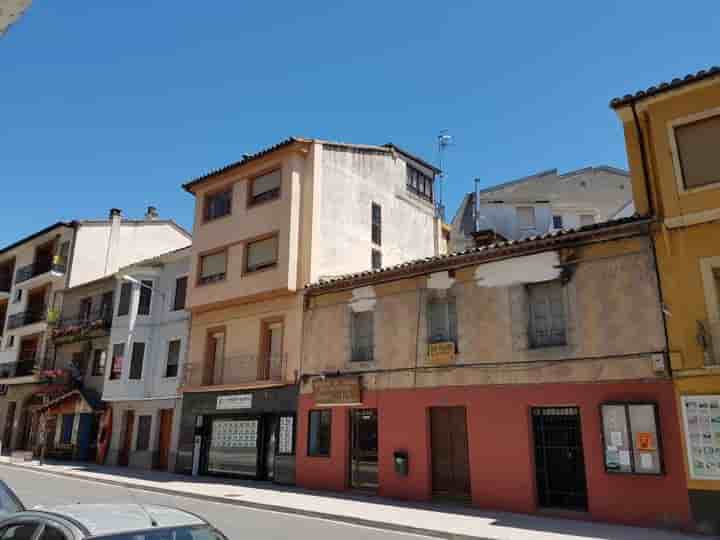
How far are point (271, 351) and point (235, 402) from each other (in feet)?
7.64

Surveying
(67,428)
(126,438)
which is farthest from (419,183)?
(67,428)

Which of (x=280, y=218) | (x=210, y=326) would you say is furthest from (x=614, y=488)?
(x=210, y=326)

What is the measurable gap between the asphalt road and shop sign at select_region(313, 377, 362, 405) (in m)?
4.51

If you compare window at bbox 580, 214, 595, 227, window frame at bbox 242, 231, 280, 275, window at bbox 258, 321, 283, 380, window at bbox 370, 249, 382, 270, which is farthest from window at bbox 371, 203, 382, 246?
window at bbox 580, 214, 595, 227

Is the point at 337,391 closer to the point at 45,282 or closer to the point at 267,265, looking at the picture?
the point at 267,265

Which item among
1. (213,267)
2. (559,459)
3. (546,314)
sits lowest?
(559,459)

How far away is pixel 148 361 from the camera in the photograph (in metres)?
26.1

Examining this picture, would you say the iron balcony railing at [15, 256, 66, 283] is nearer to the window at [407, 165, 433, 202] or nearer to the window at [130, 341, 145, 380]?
the window at [130, 341, 145, 380]

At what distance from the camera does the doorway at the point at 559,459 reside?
43.6ft

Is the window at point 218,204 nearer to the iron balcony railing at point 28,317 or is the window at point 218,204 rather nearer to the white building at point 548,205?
the white building at point 548,205

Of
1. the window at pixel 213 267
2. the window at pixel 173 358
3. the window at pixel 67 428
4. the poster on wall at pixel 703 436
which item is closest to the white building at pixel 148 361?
the window at pixel 173 358

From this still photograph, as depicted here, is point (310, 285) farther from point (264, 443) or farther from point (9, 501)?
point (9, 501)

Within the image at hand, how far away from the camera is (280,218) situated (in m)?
21.3

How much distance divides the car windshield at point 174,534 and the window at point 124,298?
25.3 meters
